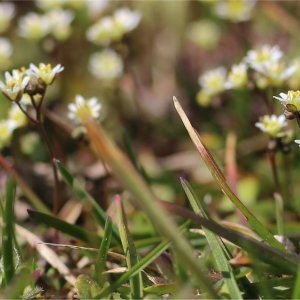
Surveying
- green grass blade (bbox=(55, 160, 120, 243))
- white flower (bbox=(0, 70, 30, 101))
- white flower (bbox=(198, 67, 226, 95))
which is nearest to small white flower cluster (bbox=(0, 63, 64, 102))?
white flower (bbox=(0, 70, 30, 101))

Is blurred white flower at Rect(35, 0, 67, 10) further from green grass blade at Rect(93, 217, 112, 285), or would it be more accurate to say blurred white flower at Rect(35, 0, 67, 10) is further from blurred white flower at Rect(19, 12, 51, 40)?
green grass blade at Rect(93, 217, 112, 285)

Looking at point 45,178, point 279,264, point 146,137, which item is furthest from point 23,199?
point 279,264

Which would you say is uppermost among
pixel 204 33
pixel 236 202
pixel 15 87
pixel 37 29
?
pixel 204 33

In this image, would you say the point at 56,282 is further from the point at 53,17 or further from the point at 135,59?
the point at 135,59

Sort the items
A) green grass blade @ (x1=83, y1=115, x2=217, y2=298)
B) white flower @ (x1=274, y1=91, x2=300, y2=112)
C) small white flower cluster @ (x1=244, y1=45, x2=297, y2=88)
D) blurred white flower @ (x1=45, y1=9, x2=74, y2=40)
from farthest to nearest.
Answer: blurred white flower @ (x1=45, y1=9, x2=74, y2=40) → small white flower cluster @ (x1=244, y1=45, x2=297, y2=88) → white flower @ (x1=274, y1=91, x2=300, y2=112) → green grass blade @ (x1=83, y1=115, x2=217, y2=298)

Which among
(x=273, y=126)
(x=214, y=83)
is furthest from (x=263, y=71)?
(x=214, y=83)

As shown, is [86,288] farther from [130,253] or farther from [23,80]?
[23,80]

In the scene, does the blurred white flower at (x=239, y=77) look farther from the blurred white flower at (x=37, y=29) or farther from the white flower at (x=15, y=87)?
the blurred white flower at (x=37, y=29)
